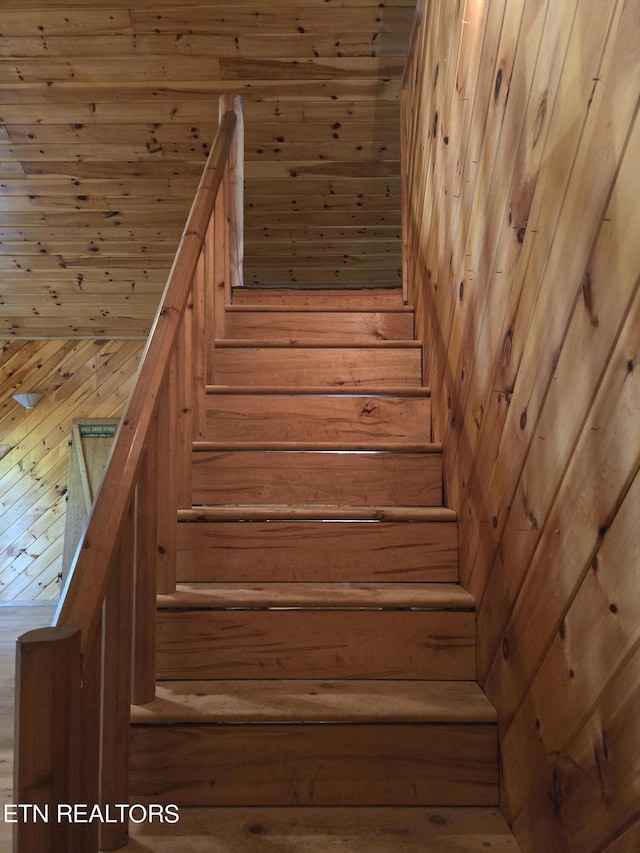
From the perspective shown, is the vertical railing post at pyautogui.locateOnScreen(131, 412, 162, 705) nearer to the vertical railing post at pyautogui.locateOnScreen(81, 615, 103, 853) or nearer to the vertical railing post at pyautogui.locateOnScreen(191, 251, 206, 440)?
the vertical railing post at pyautogui.locateOnScreen(81, 615, 103, 853)

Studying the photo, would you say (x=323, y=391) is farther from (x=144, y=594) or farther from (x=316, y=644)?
(x=144, y=594)

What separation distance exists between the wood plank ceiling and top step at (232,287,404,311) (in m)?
1.09

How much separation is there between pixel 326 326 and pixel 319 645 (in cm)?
160

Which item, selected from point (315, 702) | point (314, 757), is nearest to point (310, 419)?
point (315, 702)

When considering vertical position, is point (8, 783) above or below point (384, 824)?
below

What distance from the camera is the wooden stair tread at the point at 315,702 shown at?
4.42ft

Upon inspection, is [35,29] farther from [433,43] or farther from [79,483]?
[79,483]

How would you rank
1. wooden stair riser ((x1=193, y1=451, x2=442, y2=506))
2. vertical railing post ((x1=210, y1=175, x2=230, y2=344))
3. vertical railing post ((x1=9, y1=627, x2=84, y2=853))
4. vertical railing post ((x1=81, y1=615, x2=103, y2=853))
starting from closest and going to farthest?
1. vertical railing post ((x1=9, y1=627, x2=84, y2=853))
2. vertical railing post ((x1=81, y1=615, x2=103, y2=853))
3. wooden stair riser ((x1=193, y1=451, x2=442, y2=506))
4. vertical railing post ((x1=210, y1=175, x2=230, y2=344))

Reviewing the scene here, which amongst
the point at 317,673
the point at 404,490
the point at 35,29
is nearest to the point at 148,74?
the point at 35,29

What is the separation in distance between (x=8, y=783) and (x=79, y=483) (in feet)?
11.4

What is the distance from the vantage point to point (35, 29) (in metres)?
3.21

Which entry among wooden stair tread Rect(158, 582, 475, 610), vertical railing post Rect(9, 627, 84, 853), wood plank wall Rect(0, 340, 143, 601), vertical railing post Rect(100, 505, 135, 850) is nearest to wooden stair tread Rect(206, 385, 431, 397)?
wooden stair tread Rect(158, 582, 475, 610)

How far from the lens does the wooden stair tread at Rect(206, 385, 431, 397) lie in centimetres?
227

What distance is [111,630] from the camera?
3.79 feet
